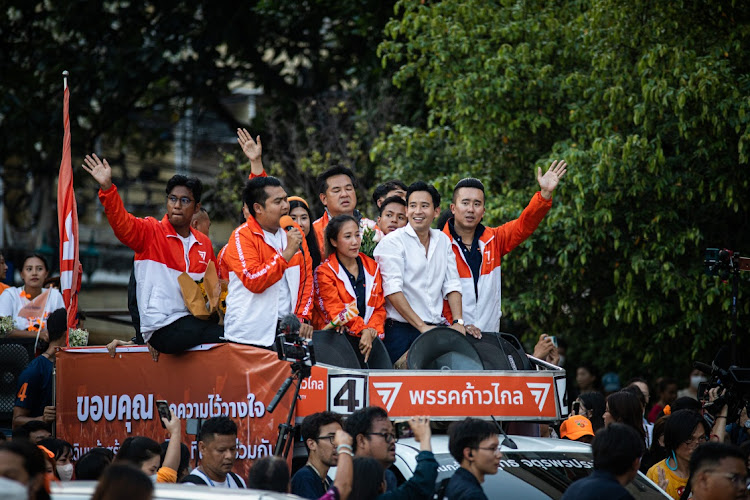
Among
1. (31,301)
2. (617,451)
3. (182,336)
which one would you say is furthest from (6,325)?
(617,451)

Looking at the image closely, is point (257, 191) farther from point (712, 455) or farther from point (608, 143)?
point (608, 143)

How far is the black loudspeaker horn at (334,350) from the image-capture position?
760cm

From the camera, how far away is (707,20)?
12016 millimetres

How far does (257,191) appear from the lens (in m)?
7.87

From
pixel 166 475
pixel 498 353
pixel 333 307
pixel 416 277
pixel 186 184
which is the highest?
pixel 186 184

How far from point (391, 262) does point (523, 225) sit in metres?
1.31

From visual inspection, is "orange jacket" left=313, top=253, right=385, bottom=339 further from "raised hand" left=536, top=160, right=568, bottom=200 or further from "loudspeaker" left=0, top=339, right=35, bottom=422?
"loudspeaker" left=0, top=339, right=35, bottom=422

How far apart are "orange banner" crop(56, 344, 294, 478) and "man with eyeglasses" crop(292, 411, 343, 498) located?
0.73m

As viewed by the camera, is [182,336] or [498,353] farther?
[498,353]

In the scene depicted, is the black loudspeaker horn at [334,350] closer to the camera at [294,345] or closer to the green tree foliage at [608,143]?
the camera at [294,345]

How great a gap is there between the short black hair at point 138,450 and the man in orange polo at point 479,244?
278 cm

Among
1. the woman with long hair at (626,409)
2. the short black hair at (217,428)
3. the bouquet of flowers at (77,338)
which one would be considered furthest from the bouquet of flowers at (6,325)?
the woman with long hair at (626,409)

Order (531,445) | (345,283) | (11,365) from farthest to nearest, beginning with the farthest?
(11,365), (345,283), (531,445)

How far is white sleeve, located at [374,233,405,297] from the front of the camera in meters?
8.16
